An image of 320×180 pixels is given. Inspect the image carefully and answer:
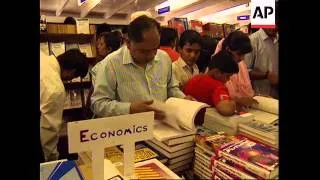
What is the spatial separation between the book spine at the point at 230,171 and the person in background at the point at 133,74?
49 centimetres

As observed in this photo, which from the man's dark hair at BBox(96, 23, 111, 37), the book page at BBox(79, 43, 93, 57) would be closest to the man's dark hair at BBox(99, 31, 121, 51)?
the man's dark hair at BBox(96, 23, 111, 37)

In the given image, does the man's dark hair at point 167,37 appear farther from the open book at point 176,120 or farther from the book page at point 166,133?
the book page at point 166,133

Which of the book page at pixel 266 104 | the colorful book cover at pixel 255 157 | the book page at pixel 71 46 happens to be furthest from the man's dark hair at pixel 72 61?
the book page at pixel 71 46

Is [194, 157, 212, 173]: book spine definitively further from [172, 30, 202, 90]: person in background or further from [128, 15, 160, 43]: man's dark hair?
[172, 30, 202, 90]: person in background

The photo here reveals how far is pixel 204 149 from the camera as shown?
0.97 meters

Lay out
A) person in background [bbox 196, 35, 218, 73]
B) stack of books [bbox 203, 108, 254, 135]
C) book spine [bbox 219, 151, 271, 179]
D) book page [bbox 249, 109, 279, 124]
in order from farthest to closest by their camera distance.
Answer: person in background [bbox 196, 35, 218, 73] < book page [bbox 249, 109, 279, 124] < stack of books [bbox 203, 108, 254, 135] < book spine [bbox 219, 151, 271, 179]

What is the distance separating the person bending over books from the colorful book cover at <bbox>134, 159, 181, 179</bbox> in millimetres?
477

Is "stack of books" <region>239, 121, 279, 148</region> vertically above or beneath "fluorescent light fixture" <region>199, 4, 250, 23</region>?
beneath

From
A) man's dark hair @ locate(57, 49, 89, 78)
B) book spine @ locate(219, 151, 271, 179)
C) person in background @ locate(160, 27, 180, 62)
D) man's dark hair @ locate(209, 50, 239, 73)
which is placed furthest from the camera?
person in background @ locate(160, 27, 180, 62)

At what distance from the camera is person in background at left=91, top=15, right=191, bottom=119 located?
1265mm

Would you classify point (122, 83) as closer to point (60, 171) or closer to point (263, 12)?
point (60, 171)

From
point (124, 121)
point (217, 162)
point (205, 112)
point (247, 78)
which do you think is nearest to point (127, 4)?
point (247, 78)

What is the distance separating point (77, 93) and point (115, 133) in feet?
9.11
